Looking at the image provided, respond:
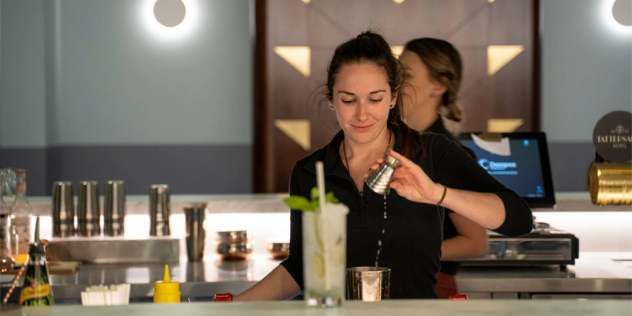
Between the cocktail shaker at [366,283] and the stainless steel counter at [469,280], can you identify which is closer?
the cocktail shaker at [366,283]

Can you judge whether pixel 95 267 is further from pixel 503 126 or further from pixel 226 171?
pixel 503 126

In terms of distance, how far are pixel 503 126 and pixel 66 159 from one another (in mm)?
3250

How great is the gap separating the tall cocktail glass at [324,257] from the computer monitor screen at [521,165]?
1857mm

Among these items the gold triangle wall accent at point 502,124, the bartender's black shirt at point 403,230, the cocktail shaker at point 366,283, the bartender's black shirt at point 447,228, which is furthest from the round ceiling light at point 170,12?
the cocktail shaker at point 366,283

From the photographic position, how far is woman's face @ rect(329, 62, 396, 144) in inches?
70.5

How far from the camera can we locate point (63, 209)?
298 cm

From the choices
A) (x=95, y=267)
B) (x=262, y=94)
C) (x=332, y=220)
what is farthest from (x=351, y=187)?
(x=262, y=94)

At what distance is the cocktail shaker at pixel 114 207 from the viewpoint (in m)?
3.01

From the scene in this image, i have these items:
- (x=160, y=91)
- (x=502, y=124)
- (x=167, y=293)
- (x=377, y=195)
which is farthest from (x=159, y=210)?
(x=502, y=124)

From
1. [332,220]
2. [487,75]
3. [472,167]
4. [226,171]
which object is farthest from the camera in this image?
[226,171]

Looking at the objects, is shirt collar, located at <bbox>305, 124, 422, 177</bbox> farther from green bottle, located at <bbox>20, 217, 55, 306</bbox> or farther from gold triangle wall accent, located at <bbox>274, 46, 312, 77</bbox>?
gold triangle wall accent, located at <bbox>274, 46, 312, 77</bbox>

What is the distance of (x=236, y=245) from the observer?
3033mm

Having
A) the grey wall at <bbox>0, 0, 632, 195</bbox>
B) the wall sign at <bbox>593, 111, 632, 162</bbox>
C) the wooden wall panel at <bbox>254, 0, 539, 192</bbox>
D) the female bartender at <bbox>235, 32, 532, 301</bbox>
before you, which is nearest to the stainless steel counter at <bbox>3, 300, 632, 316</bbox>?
the female bartender at <bbox>235, 32, 532, 301</bbox>

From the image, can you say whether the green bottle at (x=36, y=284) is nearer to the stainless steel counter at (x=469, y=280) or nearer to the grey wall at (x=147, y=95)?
the stainless steel counter at (x=469, y=280)
